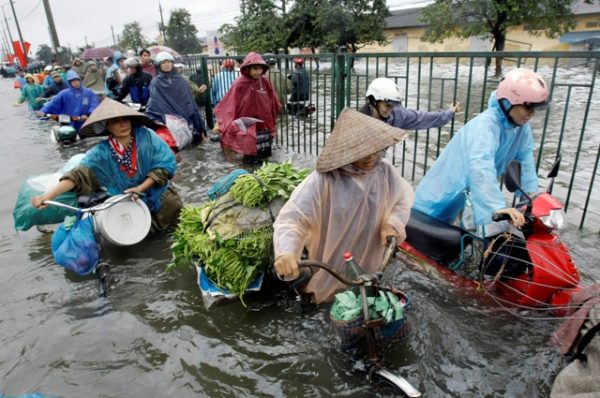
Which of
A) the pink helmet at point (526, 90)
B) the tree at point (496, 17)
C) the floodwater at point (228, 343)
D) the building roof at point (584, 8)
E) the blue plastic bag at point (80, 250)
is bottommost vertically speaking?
the floodwater at point (228, 343)

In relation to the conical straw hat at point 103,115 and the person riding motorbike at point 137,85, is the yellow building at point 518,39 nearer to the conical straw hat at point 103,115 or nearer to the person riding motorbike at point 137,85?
the person riding motorbike at point 137,85

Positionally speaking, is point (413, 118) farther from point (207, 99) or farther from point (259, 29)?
→ point (259, 29)

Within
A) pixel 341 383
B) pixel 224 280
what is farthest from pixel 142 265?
pixel 341 383

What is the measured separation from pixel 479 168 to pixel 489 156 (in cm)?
12

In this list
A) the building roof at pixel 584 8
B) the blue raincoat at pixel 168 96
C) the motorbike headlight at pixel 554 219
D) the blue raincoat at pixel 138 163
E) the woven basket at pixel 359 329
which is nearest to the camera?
the woven basket at pixel 359 329

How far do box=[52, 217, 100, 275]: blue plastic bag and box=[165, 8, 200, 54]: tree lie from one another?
41361mm

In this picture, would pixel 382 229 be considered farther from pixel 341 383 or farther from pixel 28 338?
pixel 28 338

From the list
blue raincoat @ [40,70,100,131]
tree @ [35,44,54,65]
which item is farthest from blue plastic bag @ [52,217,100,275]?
tree @ [35,44,54,65]

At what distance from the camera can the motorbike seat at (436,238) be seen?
128 inches

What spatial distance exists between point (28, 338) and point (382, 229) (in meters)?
2.83

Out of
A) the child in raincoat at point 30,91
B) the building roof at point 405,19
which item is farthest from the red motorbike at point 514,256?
the building roof at point 405,19

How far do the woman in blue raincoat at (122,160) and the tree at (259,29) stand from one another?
2493 centimetres

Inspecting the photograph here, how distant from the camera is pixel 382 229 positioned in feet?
9.14

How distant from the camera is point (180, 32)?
4169cm
